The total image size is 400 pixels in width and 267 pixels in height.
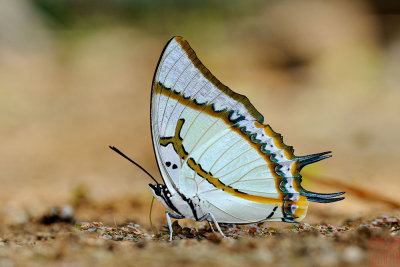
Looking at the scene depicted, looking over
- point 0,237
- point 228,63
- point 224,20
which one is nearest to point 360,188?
point 0,237

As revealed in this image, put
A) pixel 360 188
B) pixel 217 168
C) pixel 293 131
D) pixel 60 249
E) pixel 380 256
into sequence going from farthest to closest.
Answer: pixel 293 131 → pixel 360 188 → pixel 217 168 → pixel 60 249 → pixel 380 256

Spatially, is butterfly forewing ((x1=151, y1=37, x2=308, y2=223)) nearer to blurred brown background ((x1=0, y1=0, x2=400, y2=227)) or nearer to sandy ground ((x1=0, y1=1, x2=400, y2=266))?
sandy ground ((x1=0, y1=1, x2=400, y2=266))

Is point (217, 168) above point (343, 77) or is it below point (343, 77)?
below

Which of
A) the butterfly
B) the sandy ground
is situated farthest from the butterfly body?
the sandy ground

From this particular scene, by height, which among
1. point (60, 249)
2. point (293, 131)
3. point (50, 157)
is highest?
point (293, 131)

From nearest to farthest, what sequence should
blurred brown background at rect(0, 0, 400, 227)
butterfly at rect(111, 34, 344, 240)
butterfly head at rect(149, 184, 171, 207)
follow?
butterfly head at rect(149, 184, 171, 207)
butterfly at rect(111, 34, 344, 240)
blurred brown background at rect(0, 0, 400, 227)

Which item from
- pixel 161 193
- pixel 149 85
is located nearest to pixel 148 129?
pixel 149 85

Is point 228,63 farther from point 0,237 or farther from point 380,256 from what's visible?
point 380,256

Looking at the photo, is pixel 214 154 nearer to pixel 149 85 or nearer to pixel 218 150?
pixel 218 150
